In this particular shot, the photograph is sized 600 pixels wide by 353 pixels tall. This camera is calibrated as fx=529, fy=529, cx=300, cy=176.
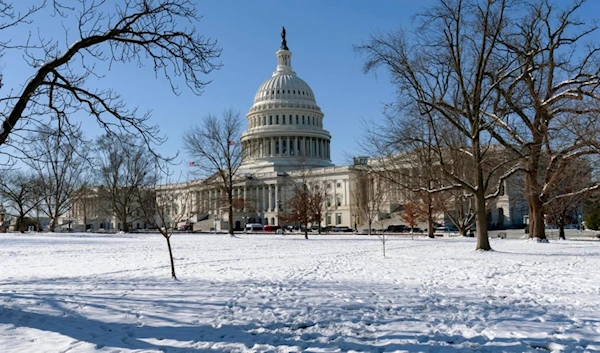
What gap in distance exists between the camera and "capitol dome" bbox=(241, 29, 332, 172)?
120 meters

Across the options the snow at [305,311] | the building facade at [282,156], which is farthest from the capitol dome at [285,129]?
the snow at [305,311]

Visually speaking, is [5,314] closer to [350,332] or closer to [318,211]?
[350,332]

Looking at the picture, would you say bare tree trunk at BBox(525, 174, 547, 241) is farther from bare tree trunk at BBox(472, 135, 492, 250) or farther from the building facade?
the building facade

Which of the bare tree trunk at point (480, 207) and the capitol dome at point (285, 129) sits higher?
the capitol dome at point (285, 129)

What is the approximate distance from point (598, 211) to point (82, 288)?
50.7 metres

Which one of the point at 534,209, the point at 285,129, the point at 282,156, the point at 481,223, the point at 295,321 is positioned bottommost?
the point at 295,321

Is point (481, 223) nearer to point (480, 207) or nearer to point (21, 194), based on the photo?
point (480, 207)

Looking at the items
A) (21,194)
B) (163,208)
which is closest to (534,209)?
(163,208)

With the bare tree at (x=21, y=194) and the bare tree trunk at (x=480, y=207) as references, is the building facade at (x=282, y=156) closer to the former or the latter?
the bare tree at (x=21, y=194)

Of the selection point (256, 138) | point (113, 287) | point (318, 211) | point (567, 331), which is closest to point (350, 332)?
point (567, 331)

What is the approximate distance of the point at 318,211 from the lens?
48969mm

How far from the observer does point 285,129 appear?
120 meters

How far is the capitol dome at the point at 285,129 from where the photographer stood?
120 m

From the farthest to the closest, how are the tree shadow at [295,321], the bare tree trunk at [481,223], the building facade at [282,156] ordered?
1. the building facade at [282,156]
2. the bare tree trunk at [481,223]
3. the tree shadow at [295,321]
